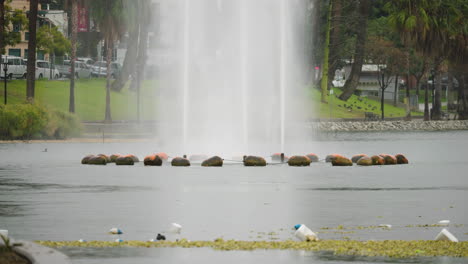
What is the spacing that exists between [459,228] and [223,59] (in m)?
25.0

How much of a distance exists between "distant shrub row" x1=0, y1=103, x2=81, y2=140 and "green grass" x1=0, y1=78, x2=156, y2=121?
23896 millimetres

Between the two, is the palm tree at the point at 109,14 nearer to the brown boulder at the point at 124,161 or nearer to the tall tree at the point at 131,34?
the tall tree at the point at 131,34

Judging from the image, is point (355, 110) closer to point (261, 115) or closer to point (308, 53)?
point (308, 53)

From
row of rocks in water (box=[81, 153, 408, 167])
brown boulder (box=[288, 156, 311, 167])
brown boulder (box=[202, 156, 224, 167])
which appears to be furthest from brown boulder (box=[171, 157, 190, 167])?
brown boulder (box=[288, 156, 311, 167])

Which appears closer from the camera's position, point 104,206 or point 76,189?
point 104,206

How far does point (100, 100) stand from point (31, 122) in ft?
118

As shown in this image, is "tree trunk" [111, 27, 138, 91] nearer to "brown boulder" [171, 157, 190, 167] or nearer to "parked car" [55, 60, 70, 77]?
"parked car" [55, 60, 70, 77]

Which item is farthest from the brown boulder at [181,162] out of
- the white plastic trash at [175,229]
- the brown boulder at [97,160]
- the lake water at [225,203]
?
the white plastic trash at [175,229]

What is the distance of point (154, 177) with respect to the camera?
28922mm

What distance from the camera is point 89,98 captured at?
8956cm

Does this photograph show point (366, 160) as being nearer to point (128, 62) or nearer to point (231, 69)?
point (231, 69)

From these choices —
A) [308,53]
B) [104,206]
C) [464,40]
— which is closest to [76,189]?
[104,206]

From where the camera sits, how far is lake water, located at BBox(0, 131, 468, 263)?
603 inches

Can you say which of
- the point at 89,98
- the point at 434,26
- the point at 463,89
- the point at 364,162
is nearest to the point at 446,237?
the point at 364,162
